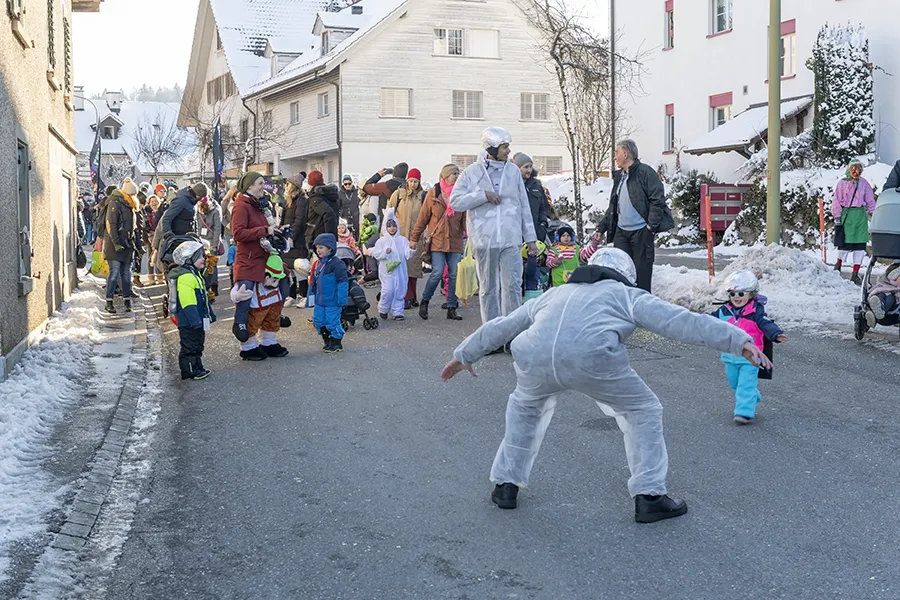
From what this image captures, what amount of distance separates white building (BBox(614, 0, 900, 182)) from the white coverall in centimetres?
1686

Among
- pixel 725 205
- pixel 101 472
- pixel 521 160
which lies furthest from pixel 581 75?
pixel 101 472

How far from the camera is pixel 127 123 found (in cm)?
8712

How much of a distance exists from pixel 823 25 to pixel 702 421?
21.3 m

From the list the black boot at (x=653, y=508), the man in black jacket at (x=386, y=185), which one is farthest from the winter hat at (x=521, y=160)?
the black boot at (x=653, y=508)

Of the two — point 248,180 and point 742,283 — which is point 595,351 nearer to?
point 742,283

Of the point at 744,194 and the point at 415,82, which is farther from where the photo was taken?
the point at 415,82

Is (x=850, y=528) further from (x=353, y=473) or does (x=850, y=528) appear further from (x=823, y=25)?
(x=823, y=25)

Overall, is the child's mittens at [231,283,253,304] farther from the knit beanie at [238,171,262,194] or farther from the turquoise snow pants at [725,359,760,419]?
the turquoise snow pants at [725,359,760,419]

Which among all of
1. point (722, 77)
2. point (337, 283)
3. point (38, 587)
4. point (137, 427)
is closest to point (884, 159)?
point (722, 77)

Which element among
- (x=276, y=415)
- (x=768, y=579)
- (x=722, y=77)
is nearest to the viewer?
(x=768, y=579)

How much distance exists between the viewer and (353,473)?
6.37 m

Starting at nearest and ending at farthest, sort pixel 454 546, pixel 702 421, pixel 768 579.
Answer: pixel 768 579, pixel 454 546, pixel 702 421

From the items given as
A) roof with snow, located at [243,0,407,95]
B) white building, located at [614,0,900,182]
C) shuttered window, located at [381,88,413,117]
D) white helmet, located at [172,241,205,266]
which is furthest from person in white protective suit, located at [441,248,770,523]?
shuttered window, located at [381,88,413,117]

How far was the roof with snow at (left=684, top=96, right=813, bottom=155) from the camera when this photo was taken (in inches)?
1053
